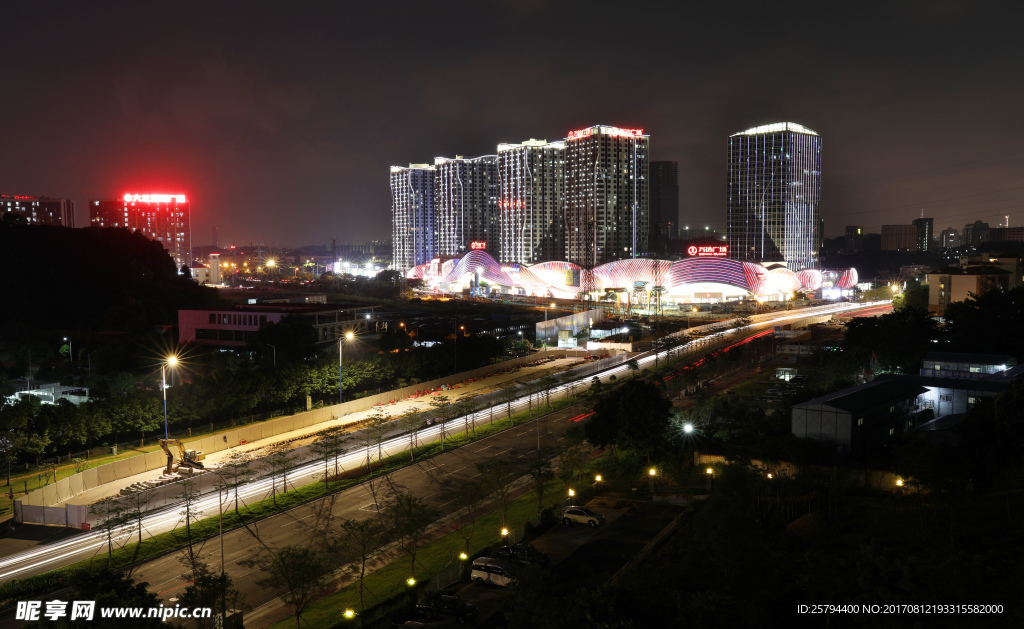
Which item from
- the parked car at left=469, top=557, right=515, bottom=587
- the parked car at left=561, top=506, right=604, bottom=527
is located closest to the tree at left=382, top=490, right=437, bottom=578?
the parked car at left=469, top=557, right=515, bottom=587

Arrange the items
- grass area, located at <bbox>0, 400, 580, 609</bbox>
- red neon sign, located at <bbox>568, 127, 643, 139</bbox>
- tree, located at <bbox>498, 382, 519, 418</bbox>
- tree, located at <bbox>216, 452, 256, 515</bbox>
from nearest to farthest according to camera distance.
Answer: grass area, located at <bbox>0, 400, 580, 609</bbox>, tree, located at <bbox>216, 452, 256, 515</bbox>, tree, located at <bbox>498, 382, 519, 418</bbox>, red neon sign, located at <bbox>568, 127, 643, 139</bbox>

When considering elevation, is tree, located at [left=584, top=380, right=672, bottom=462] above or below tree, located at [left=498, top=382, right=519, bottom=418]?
above

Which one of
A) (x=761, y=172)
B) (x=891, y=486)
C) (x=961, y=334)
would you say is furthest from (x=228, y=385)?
(x=761, y=172)

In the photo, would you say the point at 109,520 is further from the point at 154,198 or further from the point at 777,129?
the point at 154,198

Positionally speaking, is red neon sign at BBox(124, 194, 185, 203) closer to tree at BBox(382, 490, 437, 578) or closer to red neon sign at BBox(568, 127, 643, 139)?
red neon sign at BBox(568, 127, 643, 139)

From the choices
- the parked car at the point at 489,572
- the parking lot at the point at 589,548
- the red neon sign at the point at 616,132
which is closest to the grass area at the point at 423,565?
the parked car at the point at 489,572

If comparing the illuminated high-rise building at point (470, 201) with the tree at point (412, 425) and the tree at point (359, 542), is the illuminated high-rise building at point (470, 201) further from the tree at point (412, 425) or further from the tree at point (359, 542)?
the tree at point (359, 542)
